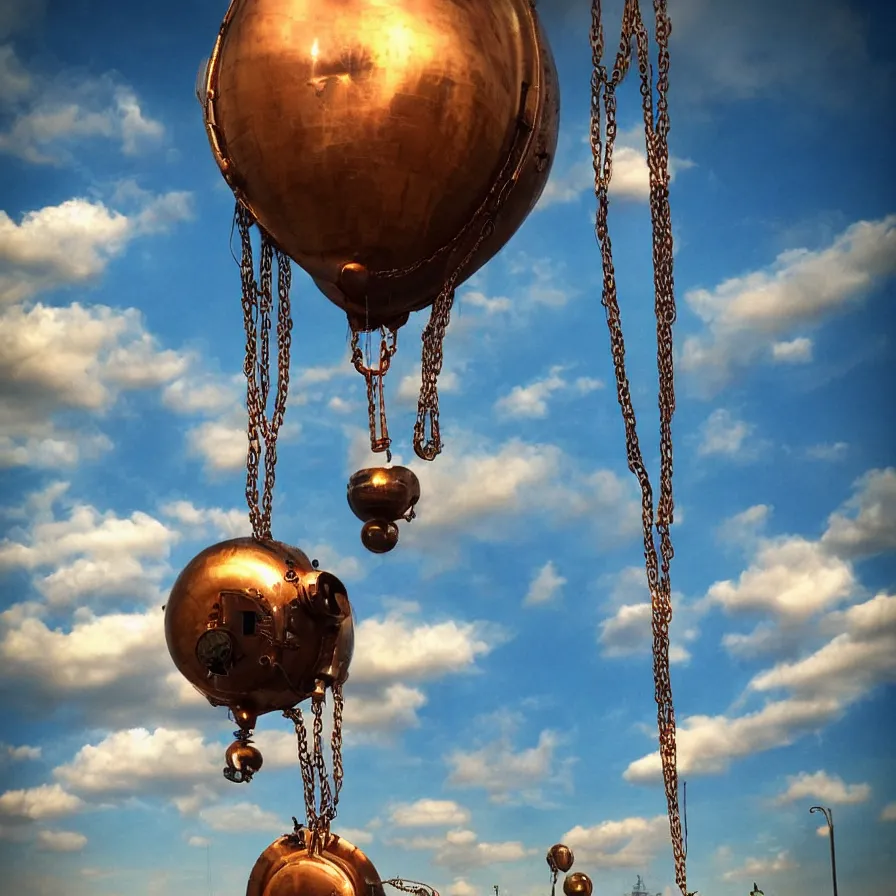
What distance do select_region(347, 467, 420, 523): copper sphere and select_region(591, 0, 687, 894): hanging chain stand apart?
29.3 inches

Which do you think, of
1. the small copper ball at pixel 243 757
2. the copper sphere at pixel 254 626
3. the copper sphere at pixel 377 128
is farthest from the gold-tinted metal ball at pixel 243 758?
the copper sphere at pixel 377 128

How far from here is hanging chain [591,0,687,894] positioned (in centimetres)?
357

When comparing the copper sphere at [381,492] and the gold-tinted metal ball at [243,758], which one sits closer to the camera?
the copper sphere at [381,492]

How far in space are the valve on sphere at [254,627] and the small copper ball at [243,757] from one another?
119 millimetres

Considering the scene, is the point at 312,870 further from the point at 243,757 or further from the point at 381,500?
the point at 381,500

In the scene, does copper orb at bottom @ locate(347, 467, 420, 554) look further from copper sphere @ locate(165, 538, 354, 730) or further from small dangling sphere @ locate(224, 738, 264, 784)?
small dangling sphere @ locate(224, 738, 264, 784)

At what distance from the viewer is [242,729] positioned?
4594 millimetres

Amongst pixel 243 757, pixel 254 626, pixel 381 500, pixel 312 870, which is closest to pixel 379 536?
pixel 381 500

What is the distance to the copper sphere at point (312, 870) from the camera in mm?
4570

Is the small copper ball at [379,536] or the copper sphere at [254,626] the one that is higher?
the small copper ball at [379,536]

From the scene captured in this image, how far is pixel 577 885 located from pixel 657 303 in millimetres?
2023

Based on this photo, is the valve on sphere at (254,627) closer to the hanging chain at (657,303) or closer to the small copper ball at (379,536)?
the small copper ball at (379,536)

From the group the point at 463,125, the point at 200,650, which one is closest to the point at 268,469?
the point at 200,650

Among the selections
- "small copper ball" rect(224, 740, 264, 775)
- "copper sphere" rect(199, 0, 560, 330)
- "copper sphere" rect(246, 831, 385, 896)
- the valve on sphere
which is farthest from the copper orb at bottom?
"copper sphere" rect(246, 831, 385, 896)
